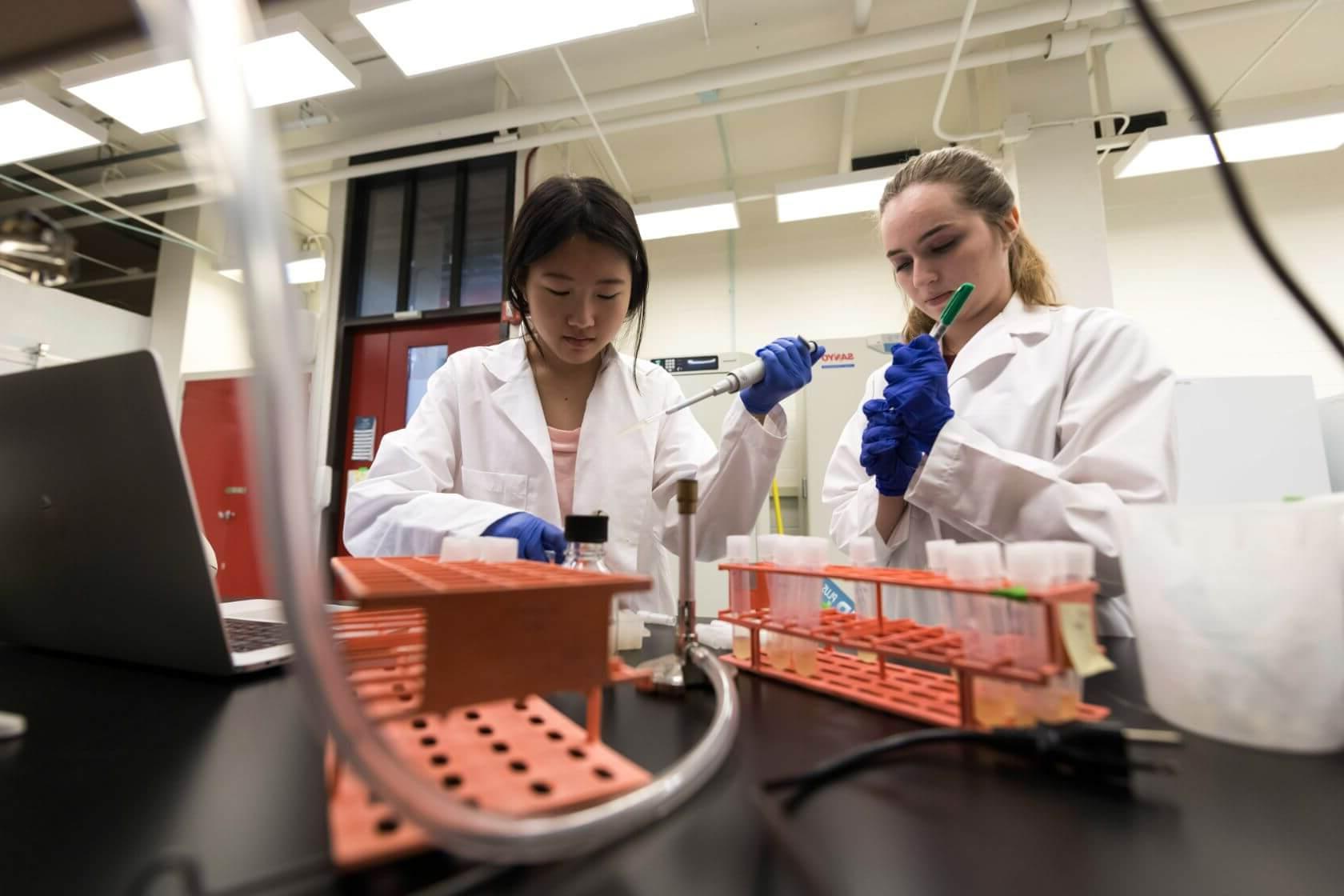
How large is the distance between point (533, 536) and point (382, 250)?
364cm

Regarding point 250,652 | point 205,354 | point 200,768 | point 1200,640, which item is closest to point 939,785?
point 1200,640

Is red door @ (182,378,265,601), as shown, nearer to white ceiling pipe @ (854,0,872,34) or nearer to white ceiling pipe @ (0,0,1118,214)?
white ceiling pipe @ (0,0,1118,214)

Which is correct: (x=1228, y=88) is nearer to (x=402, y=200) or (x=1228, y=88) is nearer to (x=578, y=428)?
(x=578, y=428)

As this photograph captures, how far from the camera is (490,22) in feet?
6.89

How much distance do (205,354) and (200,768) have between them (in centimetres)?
519

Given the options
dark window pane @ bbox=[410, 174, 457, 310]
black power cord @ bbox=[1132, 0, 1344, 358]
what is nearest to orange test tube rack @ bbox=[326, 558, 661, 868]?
black power cord @ bbox=[1132, 0, 1344, 358]

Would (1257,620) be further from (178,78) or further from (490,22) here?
(178,78)

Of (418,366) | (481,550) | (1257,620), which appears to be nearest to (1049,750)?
(1257,620)

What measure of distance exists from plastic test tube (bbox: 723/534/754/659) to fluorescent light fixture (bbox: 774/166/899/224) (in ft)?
8.47

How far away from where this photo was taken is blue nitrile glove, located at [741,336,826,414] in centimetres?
108

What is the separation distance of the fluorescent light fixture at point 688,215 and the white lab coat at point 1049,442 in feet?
6.95

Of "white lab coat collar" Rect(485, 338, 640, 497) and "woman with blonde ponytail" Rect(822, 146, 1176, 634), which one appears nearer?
"woman with blonde ponytail" Rect(822, 146, 1176, 634)

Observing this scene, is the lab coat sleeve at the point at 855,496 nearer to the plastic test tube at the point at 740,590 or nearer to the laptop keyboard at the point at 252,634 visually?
the plastic test tube at the point at 740,590

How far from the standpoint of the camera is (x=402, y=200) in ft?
12.4
